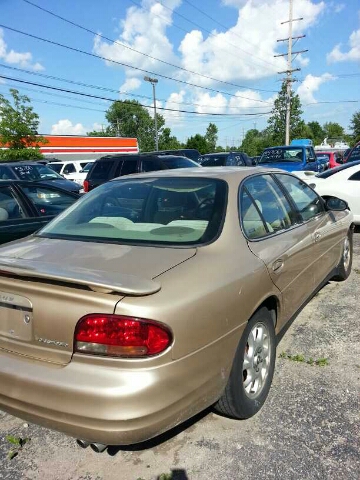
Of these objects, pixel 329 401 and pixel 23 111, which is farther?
pixel 23 111

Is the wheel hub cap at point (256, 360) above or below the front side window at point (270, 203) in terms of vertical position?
below

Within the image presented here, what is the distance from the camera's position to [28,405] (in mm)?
2090

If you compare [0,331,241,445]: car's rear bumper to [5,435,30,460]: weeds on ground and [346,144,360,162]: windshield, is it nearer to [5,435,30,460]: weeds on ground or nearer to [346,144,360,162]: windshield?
[5,435,30,460]: weeds on ground

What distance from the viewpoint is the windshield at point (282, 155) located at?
14.7 metres

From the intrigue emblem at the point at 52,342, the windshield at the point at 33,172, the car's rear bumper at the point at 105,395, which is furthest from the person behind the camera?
the windshield at the point at 33,172

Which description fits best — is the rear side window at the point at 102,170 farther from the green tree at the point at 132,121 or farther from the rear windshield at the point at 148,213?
the green tree at the point at 132,121

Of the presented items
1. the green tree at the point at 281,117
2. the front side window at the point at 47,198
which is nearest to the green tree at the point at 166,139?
the green tree at the point at 281,117

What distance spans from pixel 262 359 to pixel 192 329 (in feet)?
3.31

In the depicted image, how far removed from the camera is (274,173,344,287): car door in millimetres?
3883

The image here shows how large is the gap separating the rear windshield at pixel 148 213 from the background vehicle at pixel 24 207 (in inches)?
74.6

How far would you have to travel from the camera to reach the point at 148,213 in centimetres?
323

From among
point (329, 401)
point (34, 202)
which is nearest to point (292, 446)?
point (329, 401)

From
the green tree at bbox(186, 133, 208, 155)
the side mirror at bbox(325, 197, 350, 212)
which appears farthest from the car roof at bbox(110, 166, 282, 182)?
the green tree at bbox(186, 133, 208, 155)

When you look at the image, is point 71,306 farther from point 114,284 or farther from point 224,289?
point 224,289
